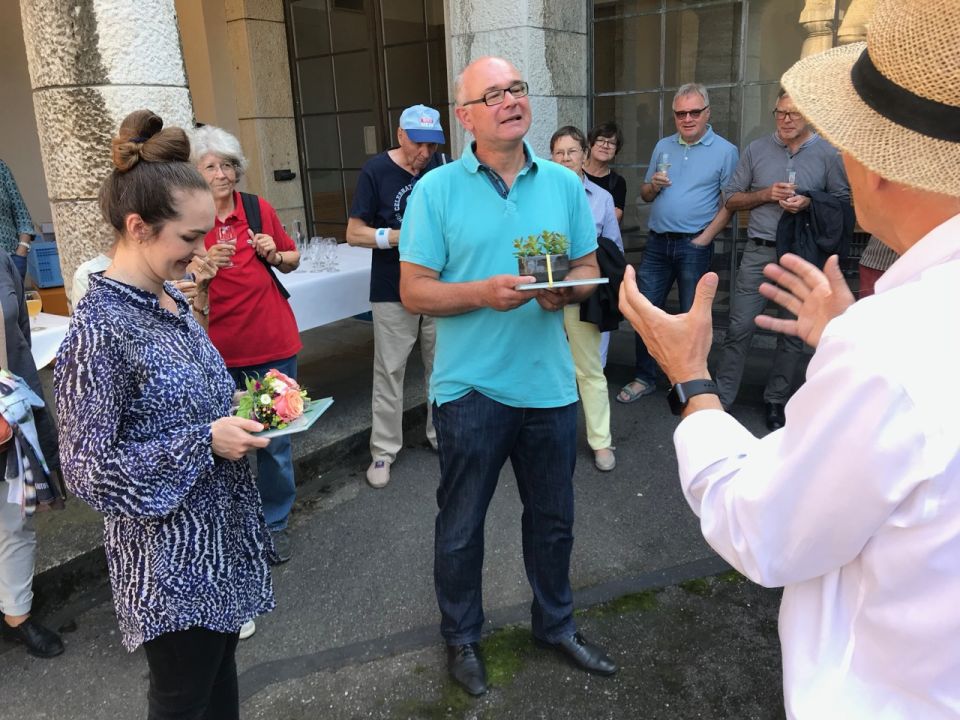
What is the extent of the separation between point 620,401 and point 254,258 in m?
3.05

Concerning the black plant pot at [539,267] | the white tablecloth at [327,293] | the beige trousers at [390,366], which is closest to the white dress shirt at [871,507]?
the black plant pot at [539,267]

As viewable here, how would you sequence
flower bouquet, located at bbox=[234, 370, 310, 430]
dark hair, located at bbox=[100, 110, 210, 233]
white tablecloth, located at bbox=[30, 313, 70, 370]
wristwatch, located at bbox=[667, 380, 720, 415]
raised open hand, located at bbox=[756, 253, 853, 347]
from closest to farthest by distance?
1. wristwatch, located at bbox=[667, 380, 720, 415]
2. raised open hand, located at bbox=[756, 253, 853, 347]
3. dark hair, located at bbox=[100, 110, 210, 233]
4. flower bouquet, located at bbox=[234, 370, 310, 430]
5. white tablecloth, located at bbox=[30, 313, 70, 370]

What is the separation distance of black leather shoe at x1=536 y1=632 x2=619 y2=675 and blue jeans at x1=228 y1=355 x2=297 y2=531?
1588 mm

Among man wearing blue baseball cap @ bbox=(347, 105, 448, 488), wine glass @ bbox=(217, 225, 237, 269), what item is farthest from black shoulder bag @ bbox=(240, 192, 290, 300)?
man wearing blue baseball cap @ bbox=(347, 105, 448, 488)

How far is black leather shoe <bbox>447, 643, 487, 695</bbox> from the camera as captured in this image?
2.75m

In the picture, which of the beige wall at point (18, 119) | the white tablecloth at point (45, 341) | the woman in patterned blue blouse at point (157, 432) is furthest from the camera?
the beige wall at point (18, 119)

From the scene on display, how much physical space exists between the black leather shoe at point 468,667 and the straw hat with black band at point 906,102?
2.30 m

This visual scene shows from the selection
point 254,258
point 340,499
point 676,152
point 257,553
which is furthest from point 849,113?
point 676,152

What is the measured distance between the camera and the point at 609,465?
451 centimetres

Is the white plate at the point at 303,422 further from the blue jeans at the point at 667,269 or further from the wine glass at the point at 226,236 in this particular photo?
the blue jeans at the point at 667,269

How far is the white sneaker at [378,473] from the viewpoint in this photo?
4410mm

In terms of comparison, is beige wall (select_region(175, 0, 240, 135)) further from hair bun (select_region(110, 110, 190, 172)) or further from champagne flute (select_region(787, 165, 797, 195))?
hair bun (select_region(110, 110, 190, 172))

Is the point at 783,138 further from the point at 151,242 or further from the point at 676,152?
the point at 151,242

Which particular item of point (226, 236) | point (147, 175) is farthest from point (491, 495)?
point (226, 236)
